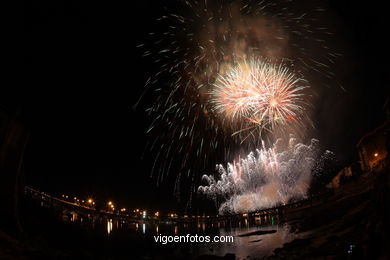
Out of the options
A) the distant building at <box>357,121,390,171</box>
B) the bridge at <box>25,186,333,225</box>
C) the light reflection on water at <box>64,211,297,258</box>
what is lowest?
the light reflection on water at <box>64,211,297,258</box>

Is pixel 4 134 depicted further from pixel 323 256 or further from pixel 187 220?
pixel 187 220

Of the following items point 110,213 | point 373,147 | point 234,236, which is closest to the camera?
point 373,147

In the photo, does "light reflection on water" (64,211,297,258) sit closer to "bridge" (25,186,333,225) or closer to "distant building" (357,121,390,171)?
"bridge" (25,186,333,225)

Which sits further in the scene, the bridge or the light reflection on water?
the bridge

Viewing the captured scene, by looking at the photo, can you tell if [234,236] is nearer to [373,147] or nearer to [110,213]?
[373,147]

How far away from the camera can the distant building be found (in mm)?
32500

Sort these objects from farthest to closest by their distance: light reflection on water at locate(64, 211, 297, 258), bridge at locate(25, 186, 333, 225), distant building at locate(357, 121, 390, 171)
→ distant building at locate(357, 121, 390, 171), bridge at locate(25, 186, 333, 225), light reflection on water at locate(64, 211, 297, 258)

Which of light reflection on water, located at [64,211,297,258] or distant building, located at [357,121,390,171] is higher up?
distant building, located at [357,121,390,171]

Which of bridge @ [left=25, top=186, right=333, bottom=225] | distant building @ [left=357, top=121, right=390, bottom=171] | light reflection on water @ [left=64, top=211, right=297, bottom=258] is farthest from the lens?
distant building @ [left=357, top=121, right=390, bottom=171]

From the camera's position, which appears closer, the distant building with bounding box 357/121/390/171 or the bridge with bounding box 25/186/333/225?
the bridge with bounding box 25/186/333/225

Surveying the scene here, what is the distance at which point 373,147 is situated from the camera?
34.7 meters

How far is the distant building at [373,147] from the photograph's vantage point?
3250cm

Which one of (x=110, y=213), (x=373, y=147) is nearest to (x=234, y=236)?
(x=373, y=147)

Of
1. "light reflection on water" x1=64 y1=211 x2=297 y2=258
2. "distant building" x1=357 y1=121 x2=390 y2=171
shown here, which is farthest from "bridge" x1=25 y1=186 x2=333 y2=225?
"distant building" x1=357 y1=121 x2=390 y2=171
